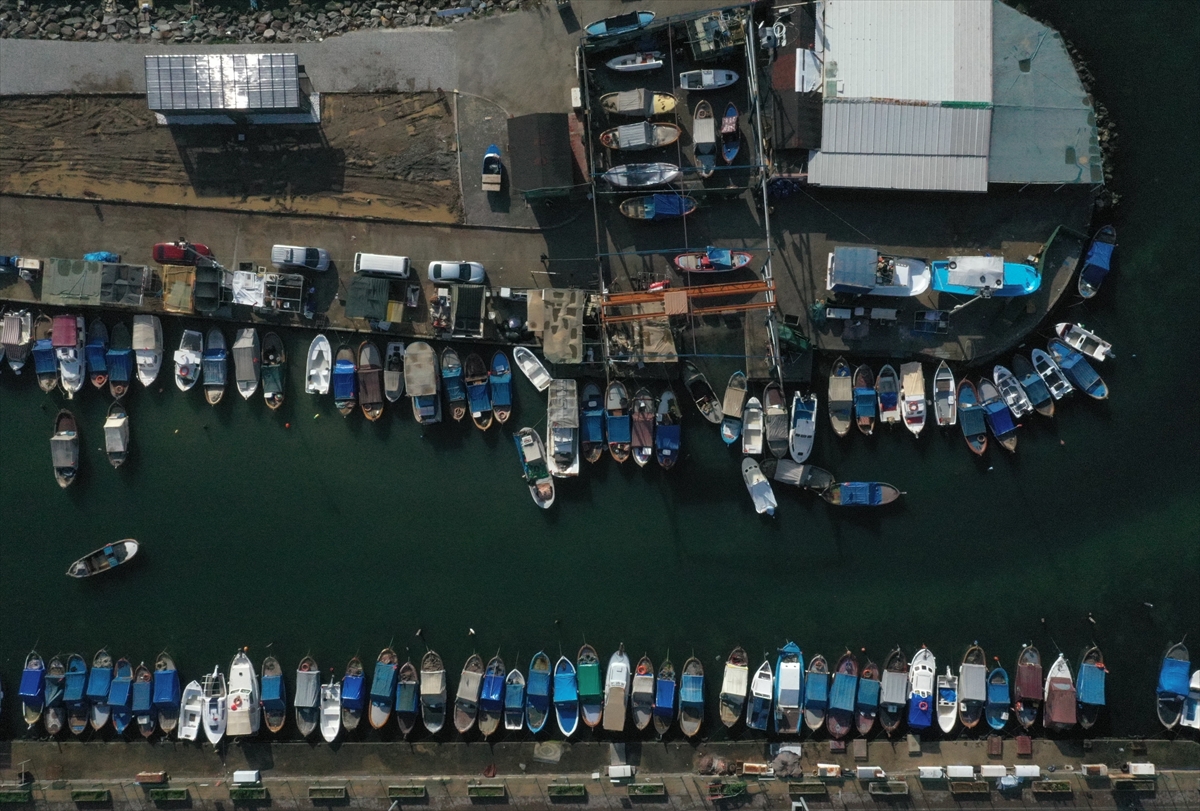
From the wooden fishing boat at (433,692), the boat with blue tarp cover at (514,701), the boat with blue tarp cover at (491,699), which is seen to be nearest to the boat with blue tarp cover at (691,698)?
the boat with blue tarp cover at (514,701)

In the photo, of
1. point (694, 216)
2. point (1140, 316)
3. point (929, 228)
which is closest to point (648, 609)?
point (694, 216)

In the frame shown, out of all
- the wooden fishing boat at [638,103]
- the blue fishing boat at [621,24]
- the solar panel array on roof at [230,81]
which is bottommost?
the wooden fishing boat at [638,103]

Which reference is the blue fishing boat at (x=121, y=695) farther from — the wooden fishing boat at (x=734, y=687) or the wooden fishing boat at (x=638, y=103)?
the wooden fishing boat at (x=638, y=103)

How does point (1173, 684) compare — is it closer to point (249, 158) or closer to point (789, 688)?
point (789, 688)

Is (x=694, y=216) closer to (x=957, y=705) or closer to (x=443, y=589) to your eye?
(x=443, y=589)

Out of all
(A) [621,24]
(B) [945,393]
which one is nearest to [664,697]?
(B) [945,393]

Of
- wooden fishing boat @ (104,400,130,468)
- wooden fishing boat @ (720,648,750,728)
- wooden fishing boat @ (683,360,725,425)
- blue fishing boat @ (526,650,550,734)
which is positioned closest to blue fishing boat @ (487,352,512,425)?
wooden fishing boat @ (683,360,725,425)
